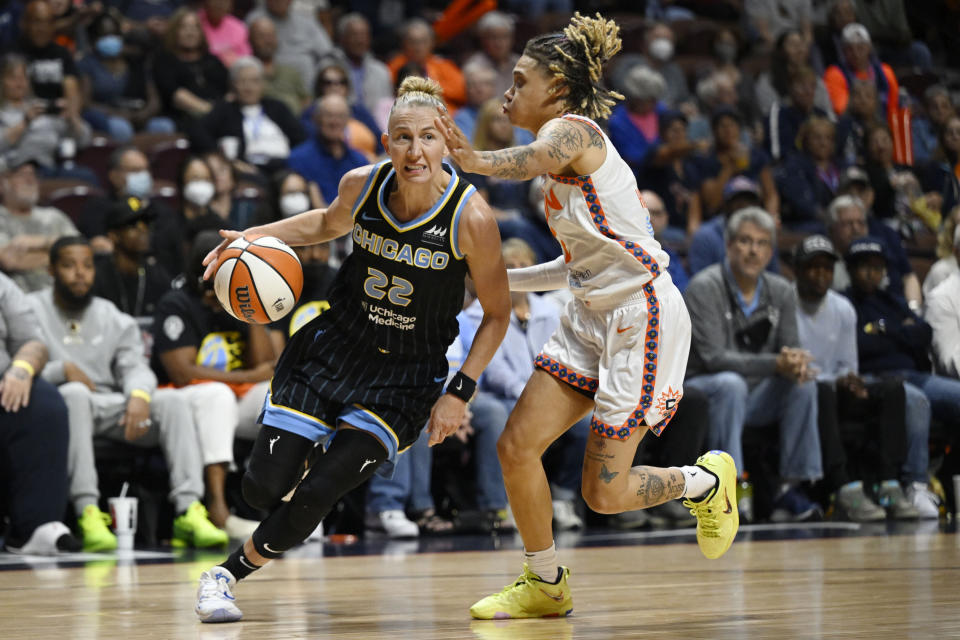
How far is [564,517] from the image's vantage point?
290 inches

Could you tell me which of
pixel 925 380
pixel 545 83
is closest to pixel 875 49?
pixel 925 380

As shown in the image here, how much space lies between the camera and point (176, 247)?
26.7ft

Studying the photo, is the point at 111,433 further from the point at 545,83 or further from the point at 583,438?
the point at 545,83

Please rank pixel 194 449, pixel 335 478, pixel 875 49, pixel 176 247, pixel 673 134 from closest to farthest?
pixel 335 478 < pixel 194 449 < pixel 176 247 < pixel 673 134 < pixel 875 49

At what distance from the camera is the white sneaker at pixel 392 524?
694 centimetres

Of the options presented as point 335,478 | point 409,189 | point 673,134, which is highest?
point 673,134

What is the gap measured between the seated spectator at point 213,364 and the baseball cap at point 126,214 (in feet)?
1.89

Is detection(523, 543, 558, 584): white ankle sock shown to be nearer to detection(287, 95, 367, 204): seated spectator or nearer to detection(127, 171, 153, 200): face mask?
detection(127, 171, 153, 200): face mask

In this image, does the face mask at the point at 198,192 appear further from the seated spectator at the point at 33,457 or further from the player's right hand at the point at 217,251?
the player's right hand at the point at 217,251

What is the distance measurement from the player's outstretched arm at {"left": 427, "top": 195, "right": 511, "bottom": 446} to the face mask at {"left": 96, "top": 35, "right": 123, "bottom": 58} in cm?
707

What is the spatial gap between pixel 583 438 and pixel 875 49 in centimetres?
683

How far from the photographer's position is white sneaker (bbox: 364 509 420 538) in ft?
22.8

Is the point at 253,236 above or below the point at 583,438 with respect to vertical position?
above

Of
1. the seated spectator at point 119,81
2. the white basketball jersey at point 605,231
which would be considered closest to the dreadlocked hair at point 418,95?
the white basketball jersey at point 605,231
